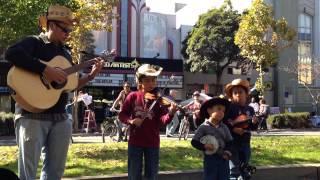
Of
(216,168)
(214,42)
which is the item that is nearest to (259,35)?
(214,42)

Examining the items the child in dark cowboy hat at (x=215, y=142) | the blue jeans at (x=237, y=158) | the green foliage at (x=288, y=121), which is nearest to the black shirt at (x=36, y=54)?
the child in dark cowboy hat at (x=215, y=142)

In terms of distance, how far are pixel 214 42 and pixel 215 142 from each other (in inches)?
1225

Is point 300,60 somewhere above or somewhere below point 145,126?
above

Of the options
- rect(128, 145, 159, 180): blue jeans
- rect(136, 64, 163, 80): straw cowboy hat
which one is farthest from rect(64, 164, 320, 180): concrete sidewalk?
rect(136, 64, 163, 80): straw cowboy hat

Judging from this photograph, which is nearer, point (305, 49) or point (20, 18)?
point (20, 18)

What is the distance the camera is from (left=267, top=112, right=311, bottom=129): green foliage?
30.3 m

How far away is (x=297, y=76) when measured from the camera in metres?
42.7

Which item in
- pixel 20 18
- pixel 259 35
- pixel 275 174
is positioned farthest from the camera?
pixel 259 35

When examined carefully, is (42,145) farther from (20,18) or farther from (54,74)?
(20,18)

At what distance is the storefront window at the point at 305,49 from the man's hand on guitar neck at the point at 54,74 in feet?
130

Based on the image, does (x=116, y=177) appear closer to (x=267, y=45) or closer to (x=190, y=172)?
(x=190, y=172)

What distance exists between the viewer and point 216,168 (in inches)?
260

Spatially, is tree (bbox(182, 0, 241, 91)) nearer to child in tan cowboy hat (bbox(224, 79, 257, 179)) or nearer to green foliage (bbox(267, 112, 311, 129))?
green foliage (bbox(267, 112, 311, 129))

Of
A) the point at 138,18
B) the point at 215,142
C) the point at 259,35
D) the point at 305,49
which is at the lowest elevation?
the point at 215,142
